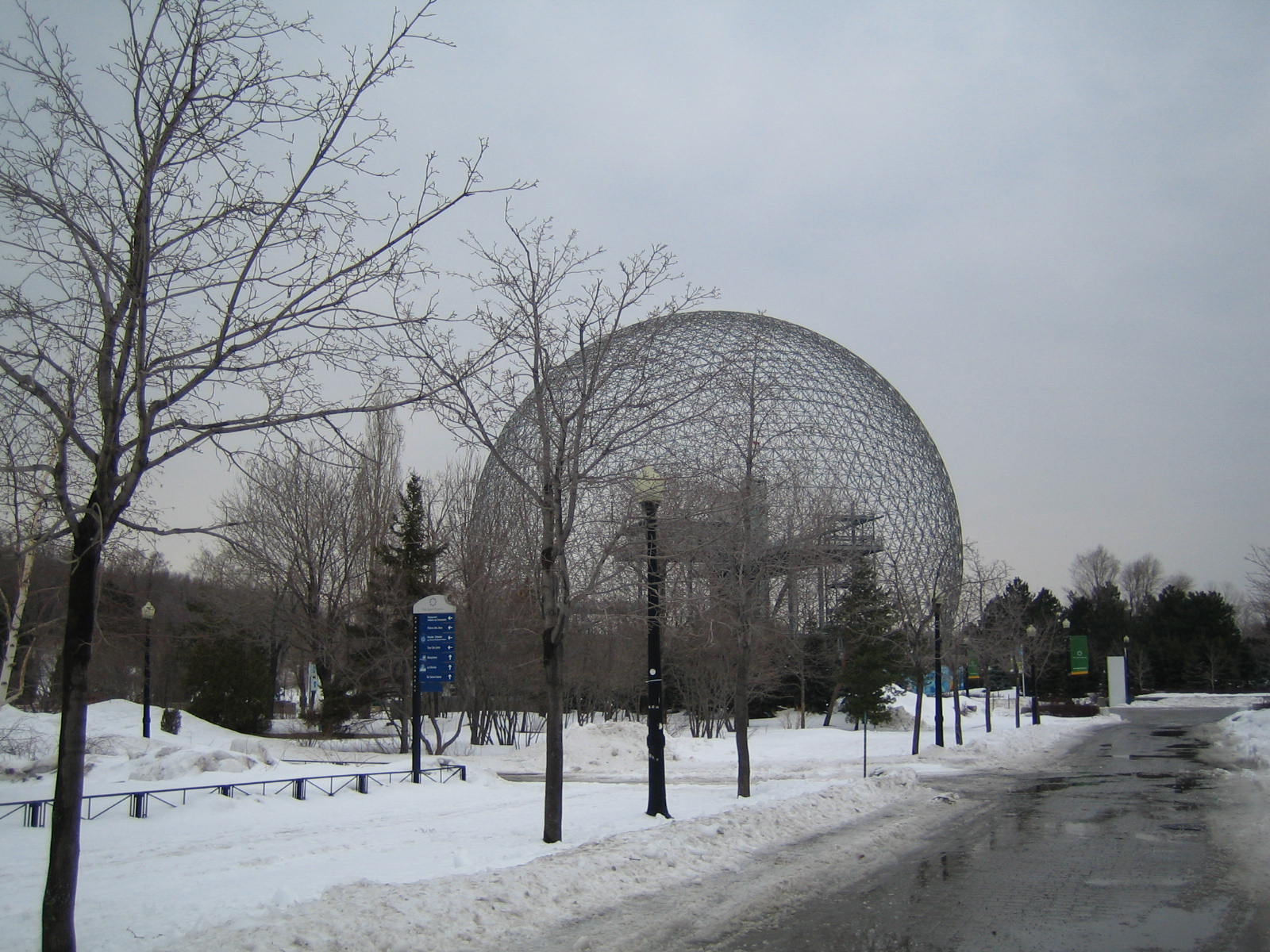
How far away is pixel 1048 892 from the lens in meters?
8.36

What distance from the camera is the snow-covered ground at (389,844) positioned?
6762 mm

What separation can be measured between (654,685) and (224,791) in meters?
6.24

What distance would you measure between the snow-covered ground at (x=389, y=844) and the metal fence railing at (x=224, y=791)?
0.17 meters

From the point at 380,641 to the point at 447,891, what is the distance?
66.2 ft

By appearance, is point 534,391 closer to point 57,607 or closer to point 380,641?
point 380,641

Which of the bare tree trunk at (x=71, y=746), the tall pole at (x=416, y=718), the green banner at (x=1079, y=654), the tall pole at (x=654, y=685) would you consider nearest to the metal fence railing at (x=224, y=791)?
the tall pole at (x=416, y=718)

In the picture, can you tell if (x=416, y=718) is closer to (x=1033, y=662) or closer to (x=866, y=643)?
(x=866, y=643)

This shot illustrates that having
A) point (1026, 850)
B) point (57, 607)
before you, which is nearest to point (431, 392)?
point (1026, 850)

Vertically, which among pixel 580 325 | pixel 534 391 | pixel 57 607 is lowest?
pixel 57 607

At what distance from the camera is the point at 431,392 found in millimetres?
7082

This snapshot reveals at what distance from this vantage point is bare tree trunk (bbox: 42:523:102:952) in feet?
18.5

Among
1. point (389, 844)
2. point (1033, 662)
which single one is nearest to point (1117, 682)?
point (1033, 662)

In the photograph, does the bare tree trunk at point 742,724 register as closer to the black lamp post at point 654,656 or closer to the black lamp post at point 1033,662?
the black lamp post at point 654,656

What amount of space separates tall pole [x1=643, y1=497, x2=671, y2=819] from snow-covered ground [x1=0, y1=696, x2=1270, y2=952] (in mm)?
308
